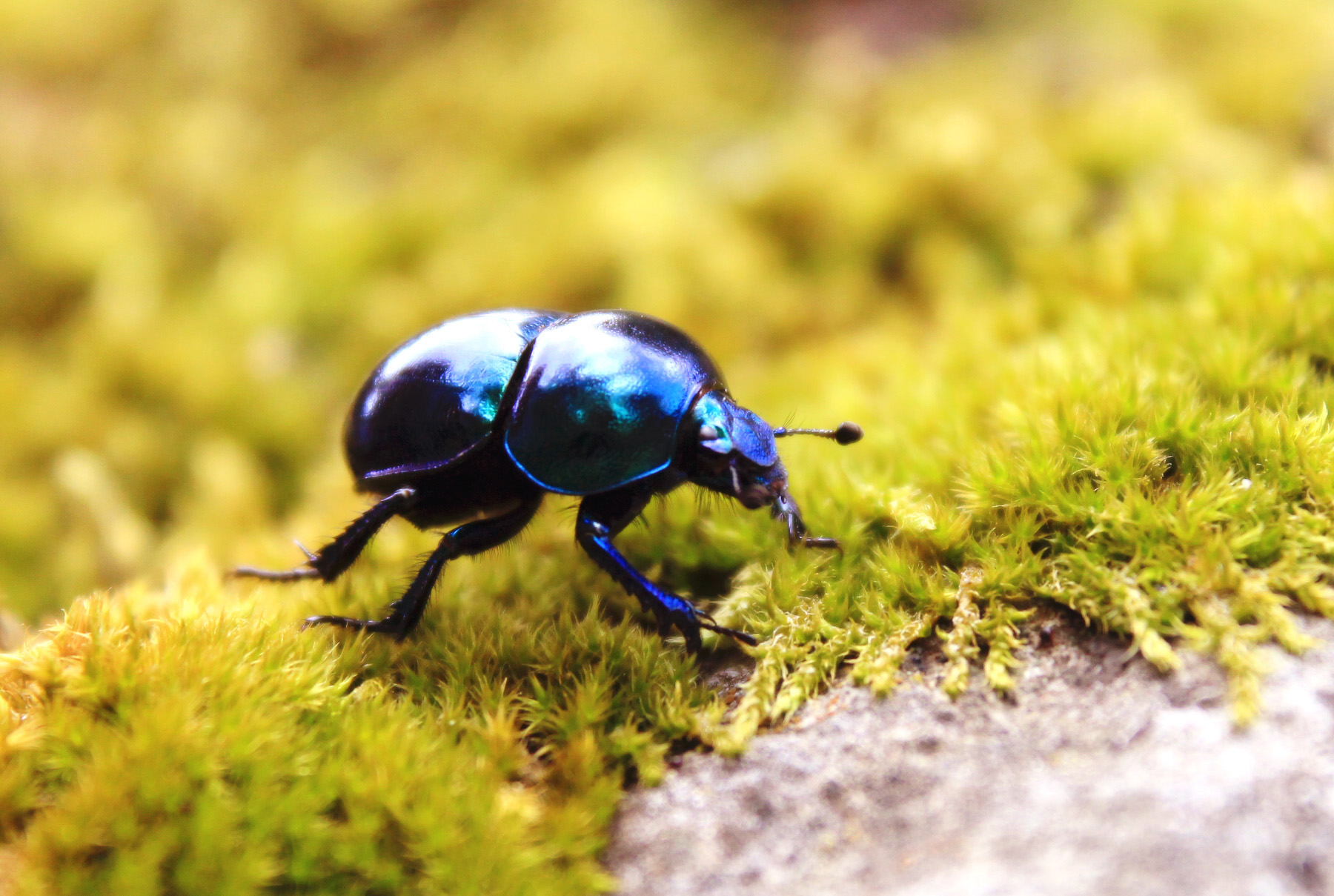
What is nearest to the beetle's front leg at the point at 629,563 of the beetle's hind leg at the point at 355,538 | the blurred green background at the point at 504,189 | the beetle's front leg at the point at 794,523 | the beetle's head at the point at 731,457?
the beetle's head at the point at 731,457

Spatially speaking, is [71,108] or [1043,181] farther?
[71,108]

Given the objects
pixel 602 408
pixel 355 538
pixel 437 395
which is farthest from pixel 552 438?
pixel 355 538

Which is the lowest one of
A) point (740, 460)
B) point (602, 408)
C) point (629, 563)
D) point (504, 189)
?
point (629, 563)

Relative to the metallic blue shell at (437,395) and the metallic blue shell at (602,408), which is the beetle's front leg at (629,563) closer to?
the metallic blue shell at (602,408)

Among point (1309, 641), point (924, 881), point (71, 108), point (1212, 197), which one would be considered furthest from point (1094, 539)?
point (71, 108)

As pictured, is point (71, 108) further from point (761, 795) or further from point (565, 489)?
point (761, 795)

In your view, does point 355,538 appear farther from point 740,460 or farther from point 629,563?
point 740,460
